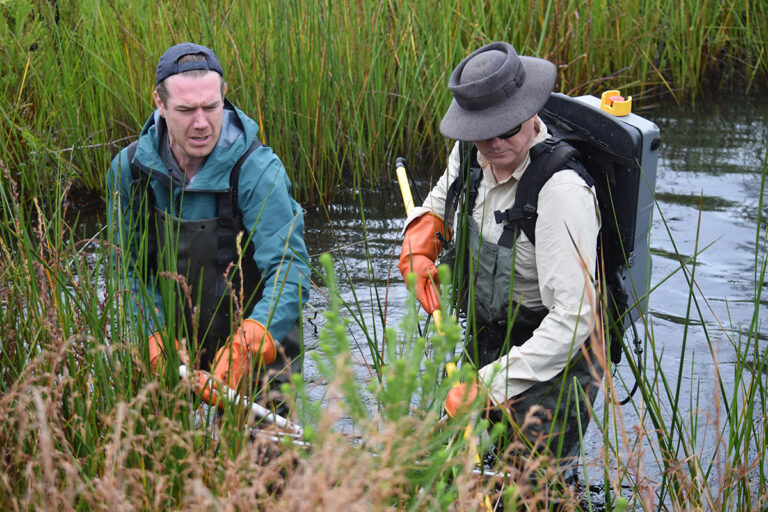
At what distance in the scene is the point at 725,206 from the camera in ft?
21.1

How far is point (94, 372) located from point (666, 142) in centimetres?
621

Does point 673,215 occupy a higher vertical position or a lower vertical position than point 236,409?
lower

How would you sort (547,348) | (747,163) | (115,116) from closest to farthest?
(547,348)
(115,116)
(747,163)

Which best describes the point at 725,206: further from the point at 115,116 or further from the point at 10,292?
the point at 10,292

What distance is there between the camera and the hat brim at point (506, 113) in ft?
9.52

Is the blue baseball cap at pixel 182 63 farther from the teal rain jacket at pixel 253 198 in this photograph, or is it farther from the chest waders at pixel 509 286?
the chest waders at pixel 509 286

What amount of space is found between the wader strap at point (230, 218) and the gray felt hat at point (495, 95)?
80 cm

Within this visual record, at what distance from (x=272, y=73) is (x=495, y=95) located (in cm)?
273

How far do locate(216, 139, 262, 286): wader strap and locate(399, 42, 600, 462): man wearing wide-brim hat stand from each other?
2.40 feet

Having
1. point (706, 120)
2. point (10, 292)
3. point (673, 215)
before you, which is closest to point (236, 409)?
point (10, 292)

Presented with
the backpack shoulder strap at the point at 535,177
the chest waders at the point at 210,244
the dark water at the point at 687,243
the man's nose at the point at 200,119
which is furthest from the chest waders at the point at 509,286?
the man's nose at the point at 200,119

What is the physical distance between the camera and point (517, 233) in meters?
3.00

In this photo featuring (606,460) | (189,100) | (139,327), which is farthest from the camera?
(189,100)

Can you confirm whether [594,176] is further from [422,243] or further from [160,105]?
[160,105]
